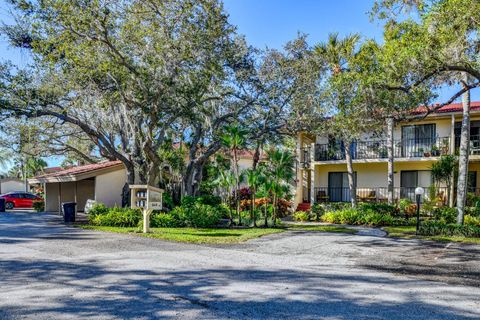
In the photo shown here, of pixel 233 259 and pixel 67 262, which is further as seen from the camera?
pixel 233 259

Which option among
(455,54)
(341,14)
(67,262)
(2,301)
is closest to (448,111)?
(341,14)

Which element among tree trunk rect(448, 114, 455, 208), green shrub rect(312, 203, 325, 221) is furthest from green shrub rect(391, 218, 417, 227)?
tree trunk rect(448, 114, 455, 208)

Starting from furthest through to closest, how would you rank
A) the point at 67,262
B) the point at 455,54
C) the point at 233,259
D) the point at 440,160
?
the point at 440,160
the point at 455,54
the point at 233,259
the point at 67,262

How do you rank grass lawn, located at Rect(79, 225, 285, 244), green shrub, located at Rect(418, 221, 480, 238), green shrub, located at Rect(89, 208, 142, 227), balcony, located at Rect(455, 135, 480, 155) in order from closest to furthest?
grass lawn, located at Rect(79, 225, 285, 244) → green shrub, located at Rect(418, 221, 480, 238) → green shrub, located at Rect(89, 208, 142, 227) → balcony, located at Rect(455, 135, 480, 155)

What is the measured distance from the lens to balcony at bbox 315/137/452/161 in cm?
2216

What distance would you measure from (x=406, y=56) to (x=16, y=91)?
1479cm

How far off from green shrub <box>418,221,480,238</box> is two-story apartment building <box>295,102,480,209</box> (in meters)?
7.41

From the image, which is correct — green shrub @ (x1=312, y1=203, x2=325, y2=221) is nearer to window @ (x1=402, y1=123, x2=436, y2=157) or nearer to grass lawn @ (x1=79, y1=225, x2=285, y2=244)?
Result: grass lawn @ (x1=79, y1=225, x2=285, y2=244)

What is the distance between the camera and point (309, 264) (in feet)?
29.8

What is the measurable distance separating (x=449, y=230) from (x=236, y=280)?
993 centimetres

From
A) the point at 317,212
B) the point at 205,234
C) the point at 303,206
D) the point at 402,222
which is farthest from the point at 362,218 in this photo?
the point at 205,234

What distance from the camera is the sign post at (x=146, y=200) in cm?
1434

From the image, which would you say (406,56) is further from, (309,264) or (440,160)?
(440,160)

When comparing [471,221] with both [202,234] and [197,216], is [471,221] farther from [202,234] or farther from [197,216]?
[197,216]
